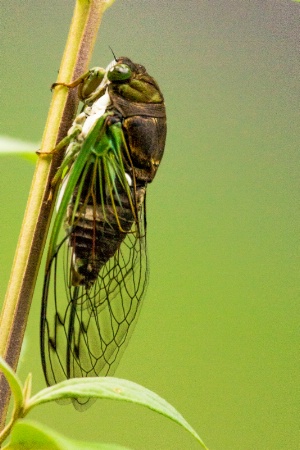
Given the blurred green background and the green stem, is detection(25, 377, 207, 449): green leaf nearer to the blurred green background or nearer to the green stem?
the green stem

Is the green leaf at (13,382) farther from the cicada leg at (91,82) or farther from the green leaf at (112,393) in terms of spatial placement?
the cicada leg at (91,82)

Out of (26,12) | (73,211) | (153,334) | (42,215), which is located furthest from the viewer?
(153,334)

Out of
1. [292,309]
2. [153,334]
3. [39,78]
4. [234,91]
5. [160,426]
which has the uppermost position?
[234,91]

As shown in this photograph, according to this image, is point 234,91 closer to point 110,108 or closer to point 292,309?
point 292,309

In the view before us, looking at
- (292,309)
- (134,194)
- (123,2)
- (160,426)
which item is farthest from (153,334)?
(134,194)

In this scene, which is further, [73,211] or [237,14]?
[237,14]
